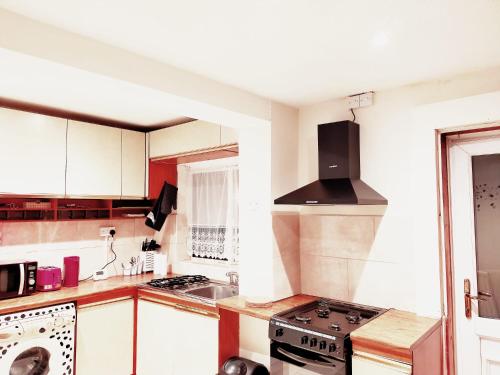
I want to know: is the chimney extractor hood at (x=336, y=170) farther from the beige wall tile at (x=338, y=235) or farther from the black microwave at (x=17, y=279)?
the black microwave at (x=17, y=279)

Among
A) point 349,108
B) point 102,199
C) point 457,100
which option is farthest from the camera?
point 102,199

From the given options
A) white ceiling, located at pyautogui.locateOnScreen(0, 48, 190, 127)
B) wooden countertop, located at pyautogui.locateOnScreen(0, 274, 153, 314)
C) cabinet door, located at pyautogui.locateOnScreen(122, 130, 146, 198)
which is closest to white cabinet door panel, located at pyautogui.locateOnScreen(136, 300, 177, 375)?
wooden countertop, located at pyautogui.locateOnScreen(0, 274, 153, 314)

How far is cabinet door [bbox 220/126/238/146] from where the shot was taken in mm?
2912

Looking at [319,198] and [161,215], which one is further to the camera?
[161,215]

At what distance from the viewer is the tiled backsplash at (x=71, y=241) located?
298cm

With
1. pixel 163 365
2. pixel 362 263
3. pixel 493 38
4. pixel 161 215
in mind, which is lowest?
pixel 163 365

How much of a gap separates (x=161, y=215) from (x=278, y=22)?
8.28ft

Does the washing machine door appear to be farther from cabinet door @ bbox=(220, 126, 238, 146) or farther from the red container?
cabinet door @ bbox=(220, 126, 238, 146)

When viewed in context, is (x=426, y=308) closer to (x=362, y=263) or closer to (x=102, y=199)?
(x=362, y=263)

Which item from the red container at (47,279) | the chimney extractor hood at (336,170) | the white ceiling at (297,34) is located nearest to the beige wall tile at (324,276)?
the chimney extractor hood at (336,170)

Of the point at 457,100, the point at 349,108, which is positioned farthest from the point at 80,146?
the point at 457,100

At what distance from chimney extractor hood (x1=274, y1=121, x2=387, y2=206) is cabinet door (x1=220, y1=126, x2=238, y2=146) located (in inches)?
27.5

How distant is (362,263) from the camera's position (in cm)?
252

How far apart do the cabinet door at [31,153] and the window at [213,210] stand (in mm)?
A: 1275
